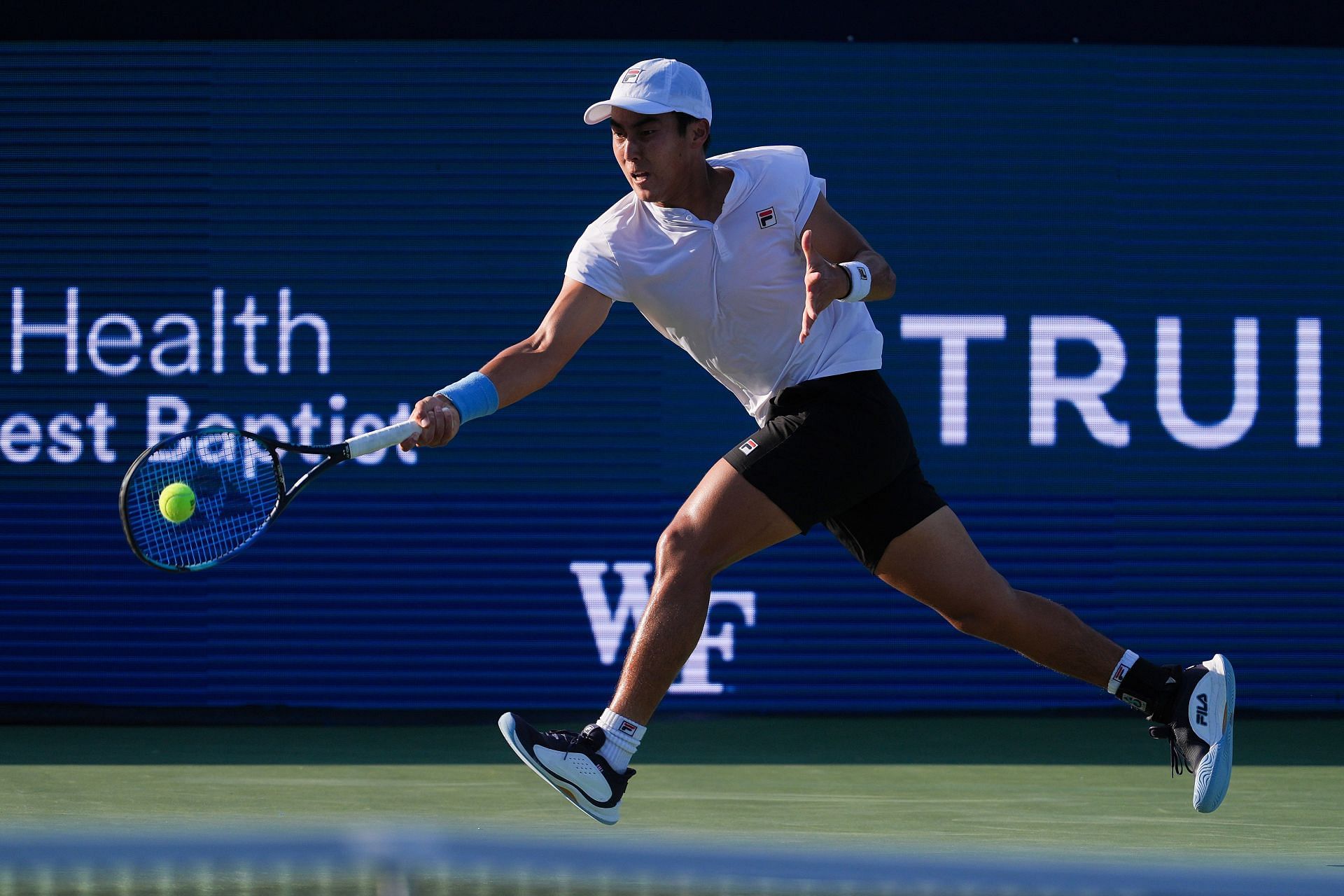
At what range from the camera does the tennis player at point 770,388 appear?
13.6ft

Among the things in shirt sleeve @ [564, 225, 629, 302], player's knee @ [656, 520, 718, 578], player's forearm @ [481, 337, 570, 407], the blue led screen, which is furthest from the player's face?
the blue led screen

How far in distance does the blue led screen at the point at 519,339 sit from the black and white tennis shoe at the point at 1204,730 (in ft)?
10.6

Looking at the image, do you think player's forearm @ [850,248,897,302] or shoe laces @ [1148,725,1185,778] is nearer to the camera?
player's forearm @ [850,248,897,302]

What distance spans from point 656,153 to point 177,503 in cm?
144

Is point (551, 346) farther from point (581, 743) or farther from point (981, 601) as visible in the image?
point (981, 601)

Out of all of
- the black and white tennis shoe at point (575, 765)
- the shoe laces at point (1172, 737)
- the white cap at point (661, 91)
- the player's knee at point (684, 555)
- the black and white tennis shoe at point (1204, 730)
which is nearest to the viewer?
the black and white tennis shoe at point (575, 765)

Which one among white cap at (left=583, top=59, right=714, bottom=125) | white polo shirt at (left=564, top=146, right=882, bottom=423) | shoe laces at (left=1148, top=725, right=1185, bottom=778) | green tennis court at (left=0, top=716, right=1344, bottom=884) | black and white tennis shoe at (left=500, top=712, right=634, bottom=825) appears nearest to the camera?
black and white tennis shoe at (left=500, top=712, right=634, bottom=825)

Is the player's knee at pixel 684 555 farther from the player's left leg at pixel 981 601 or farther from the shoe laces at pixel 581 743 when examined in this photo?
the player's left leg at pixel 981 601

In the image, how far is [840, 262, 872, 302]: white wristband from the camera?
4.12 meters

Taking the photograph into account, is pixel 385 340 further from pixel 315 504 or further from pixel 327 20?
pixel 327 20

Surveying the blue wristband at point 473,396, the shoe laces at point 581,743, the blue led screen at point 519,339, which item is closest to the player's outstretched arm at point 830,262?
the blue wristband at point 473,396

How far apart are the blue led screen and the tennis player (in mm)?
3293

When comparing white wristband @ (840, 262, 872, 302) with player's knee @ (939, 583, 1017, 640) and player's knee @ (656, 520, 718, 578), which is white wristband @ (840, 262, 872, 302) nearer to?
player's knee @ (656, 520, 718, 578)

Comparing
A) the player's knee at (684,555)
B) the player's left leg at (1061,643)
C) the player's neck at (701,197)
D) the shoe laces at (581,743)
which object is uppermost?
the player's neck at (701,197)
